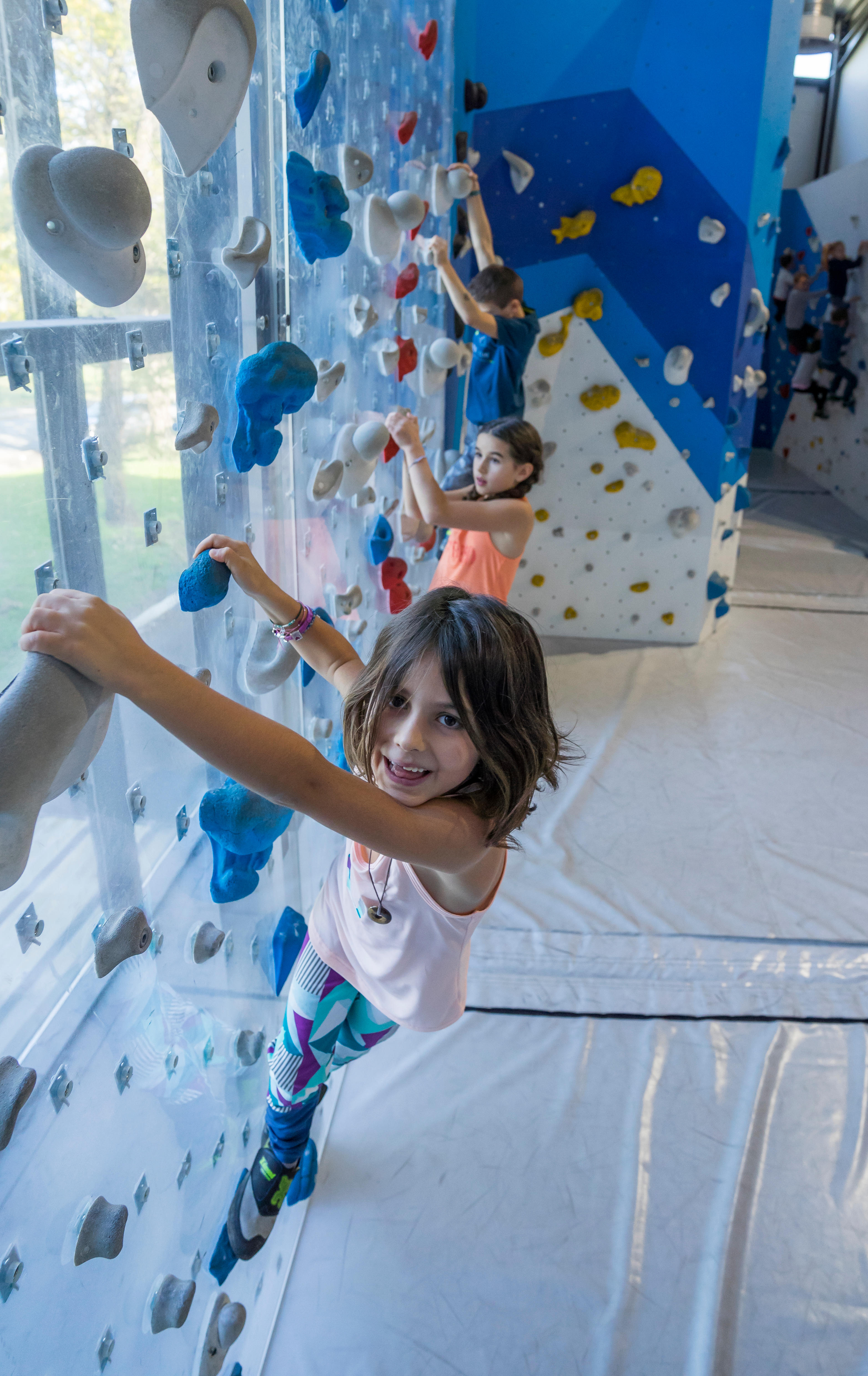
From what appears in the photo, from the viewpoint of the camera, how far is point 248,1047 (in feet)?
4.35

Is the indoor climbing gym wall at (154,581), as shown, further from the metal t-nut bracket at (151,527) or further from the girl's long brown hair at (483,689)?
the girl's long brown hair at (483,689)

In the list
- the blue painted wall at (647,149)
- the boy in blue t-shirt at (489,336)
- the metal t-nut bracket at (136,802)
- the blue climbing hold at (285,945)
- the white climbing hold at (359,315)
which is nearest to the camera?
the metal t-nut bracket at (136,802)

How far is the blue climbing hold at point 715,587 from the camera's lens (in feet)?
13.2

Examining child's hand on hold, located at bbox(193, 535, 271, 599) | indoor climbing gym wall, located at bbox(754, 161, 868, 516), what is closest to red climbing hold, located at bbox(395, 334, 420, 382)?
child's hand on hold, located at bbox(193, 535, 271, 599)

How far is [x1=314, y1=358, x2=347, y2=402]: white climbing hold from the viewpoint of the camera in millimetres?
1467

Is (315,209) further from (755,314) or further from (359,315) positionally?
(755,314)

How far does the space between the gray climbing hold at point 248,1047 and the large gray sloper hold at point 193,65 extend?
100 centimetres

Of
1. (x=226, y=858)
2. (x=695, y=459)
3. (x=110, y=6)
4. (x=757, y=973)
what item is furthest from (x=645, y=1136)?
(x=695, y=459)

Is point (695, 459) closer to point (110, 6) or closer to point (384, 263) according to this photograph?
point (384, 263)

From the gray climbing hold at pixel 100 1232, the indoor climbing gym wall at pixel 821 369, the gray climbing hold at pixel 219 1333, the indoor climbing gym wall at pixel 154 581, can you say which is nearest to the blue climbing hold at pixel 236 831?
the indoor climbing gym wall at pixel 154 581

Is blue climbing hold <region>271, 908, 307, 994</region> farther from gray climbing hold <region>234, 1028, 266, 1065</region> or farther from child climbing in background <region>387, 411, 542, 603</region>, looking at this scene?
child climbing in background <region>387, 411, 542, 603</region>

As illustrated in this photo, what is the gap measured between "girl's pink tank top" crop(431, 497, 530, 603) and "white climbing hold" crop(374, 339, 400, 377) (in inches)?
16.7

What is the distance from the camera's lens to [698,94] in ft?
10.8

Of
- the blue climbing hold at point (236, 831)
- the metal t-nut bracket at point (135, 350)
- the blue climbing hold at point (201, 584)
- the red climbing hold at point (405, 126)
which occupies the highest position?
the red climbing hold at point (405, 126)
